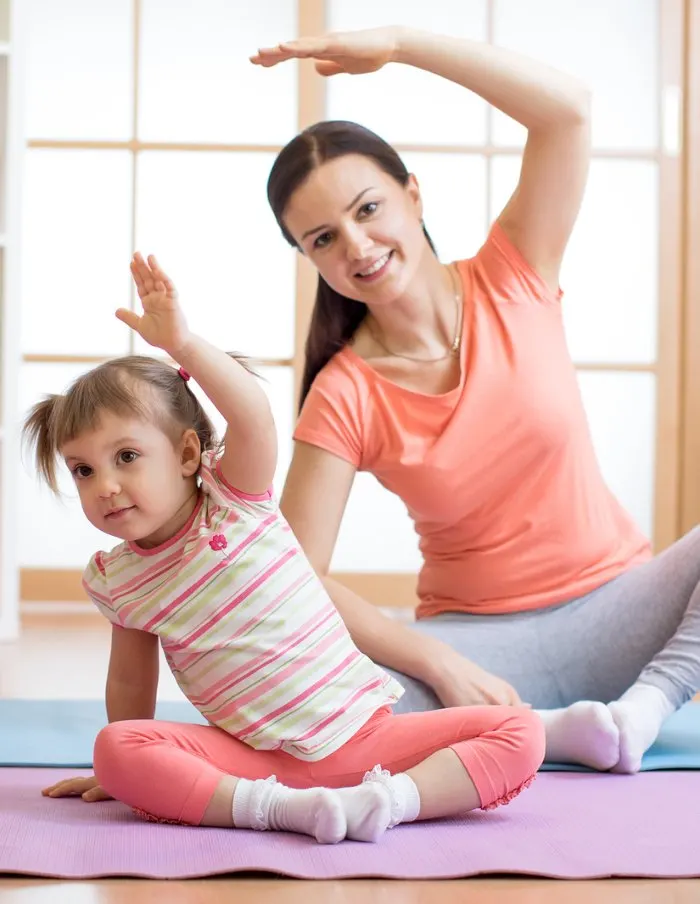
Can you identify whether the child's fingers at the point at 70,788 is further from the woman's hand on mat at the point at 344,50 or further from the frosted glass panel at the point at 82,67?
the frosted glass panel at the point at 82,67

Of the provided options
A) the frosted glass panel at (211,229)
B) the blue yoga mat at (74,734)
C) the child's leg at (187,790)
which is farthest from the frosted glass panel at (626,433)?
the child's leg at (187,790)

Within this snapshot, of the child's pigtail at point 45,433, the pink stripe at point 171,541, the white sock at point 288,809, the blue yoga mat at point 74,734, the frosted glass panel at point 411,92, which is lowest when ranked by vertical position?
the blue yoga mat at point 74,734

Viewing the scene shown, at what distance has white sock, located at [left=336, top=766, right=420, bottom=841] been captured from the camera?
3.86 ft

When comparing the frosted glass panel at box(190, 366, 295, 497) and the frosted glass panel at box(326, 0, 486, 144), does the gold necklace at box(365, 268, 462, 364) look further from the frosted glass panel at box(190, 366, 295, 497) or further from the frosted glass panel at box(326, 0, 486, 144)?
the frosted glass panel at box(326, 0, 486, 144)

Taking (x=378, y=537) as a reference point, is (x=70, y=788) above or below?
below

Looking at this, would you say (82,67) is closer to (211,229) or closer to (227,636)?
(211,229)

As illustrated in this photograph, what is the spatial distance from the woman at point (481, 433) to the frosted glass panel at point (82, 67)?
201cm

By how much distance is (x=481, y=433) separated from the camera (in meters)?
1.66

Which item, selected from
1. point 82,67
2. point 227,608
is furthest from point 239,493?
point 82,67

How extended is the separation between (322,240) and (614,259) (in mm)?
A: 2008

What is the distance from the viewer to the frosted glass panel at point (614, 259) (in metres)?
3.48

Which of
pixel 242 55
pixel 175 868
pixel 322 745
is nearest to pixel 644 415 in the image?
pixel 242 55

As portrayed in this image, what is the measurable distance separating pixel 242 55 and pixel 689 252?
1.36 metres

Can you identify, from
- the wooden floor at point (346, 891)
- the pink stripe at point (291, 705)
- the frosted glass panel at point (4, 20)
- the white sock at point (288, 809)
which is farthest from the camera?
the frosted glass panel at point (4, 20)
